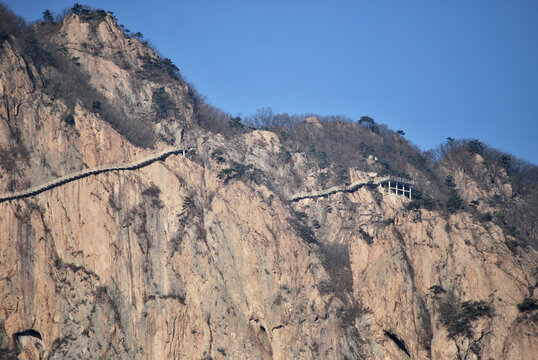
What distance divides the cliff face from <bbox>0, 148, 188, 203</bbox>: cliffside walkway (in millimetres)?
600

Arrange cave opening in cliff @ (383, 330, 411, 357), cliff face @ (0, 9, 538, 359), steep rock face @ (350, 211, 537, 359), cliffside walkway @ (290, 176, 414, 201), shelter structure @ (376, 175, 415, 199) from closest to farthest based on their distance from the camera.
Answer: steep rock face @ (350, 211, 537, 359)
cliff face @ (0, 9, 538, 359)
cave opening in cliff @ (383, 330, 411, 357)
cliffside walkway @ (290, 176, 414, 201)
shelter structure @ (376, 175, 415, 199)

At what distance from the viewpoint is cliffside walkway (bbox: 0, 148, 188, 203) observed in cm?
8938

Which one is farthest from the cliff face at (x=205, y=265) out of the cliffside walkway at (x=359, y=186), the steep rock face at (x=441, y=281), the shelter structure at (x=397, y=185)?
Answer: the shelter structure at (x=397, y=185)

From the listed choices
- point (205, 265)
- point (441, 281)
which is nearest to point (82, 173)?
point (205, 265)

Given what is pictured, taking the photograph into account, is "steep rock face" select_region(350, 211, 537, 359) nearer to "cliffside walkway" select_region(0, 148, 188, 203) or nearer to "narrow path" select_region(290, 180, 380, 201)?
"narrow path" select_region(290, 180, 380, 201)

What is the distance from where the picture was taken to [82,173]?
92625mm

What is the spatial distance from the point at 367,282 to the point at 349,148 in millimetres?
30310

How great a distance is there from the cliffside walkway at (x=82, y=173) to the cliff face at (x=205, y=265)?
0.60 meters

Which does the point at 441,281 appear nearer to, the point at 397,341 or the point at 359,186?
the point at 397,341

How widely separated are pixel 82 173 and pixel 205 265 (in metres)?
16.2

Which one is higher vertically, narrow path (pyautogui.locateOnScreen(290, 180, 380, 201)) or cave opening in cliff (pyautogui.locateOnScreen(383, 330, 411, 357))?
narrow path (pyautogui.locateOnScreen(290, 180, 380, 201))

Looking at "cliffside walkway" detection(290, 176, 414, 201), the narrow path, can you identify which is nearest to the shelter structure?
"cliffside walkway" detection(290, 176, 414, 201)

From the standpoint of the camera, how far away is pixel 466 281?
288 feet

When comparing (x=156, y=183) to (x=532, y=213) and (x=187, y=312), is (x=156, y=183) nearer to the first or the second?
(x=187, y=312)
